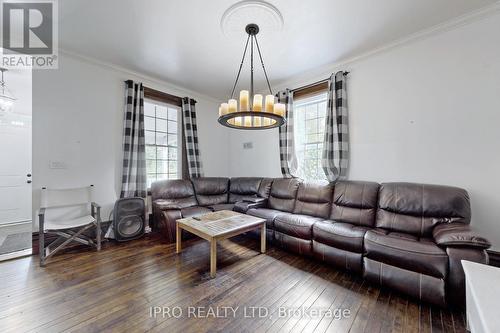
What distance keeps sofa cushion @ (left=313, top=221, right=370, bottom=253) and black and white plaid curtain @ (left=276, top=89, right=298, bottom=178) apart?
56.8 inches

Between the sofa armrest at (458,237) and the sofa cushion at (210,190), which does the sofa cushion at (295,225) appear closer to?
the sofa armrest at (458,237)

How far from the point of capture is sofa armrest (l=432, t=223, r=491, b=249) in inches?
58.5

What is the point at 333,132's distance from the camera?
121 inches

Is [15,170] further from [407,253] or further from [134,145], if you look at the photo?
[407,253]

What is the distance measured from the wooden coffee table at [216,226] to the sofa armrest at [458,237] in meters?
1.80

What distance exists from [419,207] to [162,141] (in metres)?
4.29

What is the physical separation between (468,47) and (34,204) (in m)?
5.80

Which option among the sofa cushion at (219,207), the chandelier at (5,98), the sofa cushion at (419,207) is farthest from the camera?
the sofa cushion at (219,207)

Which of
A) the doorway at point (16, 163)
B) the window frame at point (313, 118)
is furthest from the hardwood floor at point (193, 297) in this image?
the doorway at point (16, 163)

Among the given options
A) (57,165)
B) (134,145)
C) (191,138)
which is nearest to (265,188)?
(191,138)

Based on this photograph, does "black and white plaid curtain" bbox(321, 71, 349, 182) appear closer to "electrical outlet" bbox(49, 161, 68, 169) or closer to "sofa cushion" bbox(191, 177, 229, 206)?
"sofa cushion" bbox(191, 177, 229, 206)

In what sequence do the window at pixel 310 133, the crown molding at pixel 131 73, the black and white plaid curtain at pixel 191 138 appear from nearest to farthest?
1. the crown molding at pixel 131 73
2. the window at pixel 310 133
3. the black and white plaid curtain at pixel 191 138

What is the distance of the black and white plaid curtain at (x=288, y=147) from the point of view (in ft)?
12.1

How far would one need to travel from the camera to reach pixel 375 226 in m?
2.38
